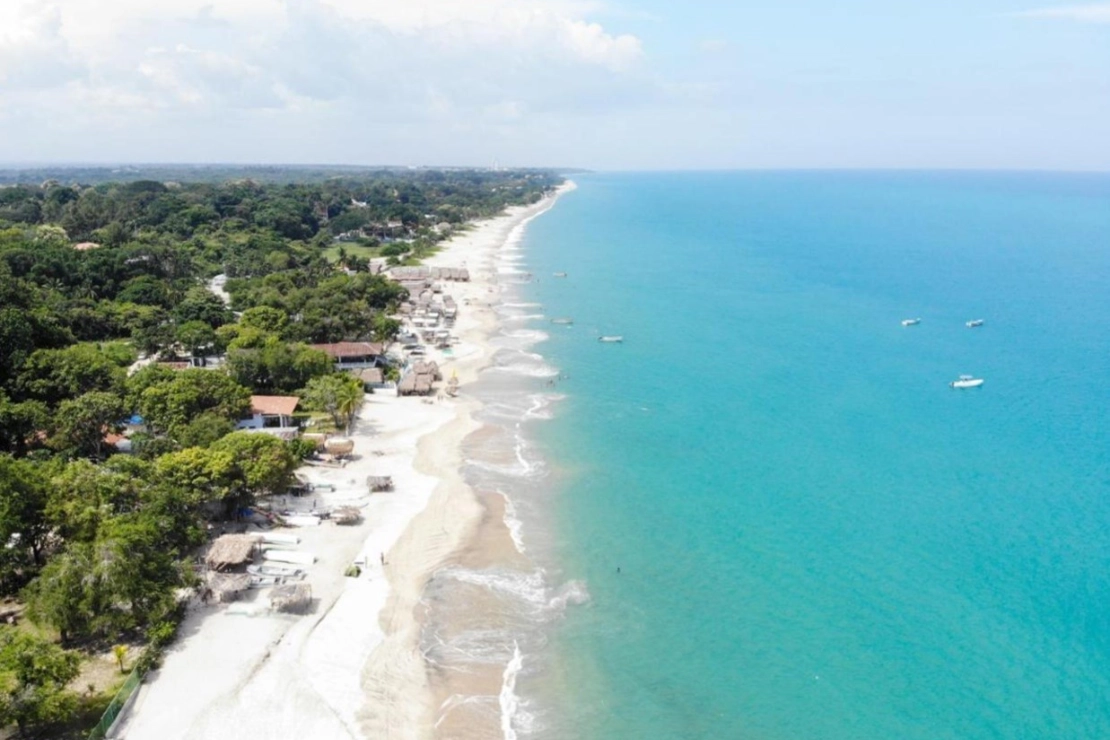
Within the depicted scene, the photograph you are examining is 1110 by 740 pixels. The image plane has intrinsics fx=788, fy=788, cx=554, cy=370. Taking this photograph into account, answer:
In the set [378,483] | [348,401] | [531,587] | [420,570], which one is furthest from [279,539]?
[348,401]

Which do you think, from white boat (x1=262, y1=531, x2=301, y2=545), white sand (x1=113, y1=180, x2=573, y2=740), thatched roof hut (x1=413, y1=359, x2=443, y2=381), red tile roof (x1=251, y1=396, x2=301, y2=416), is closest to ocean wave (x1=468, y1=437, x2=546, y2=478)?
white sand (x1=113, y1=180, x2=573, y2=740)

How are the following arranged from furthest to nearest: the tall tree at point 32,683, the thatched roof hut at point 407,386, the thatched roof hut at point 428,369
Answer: the thatched roof hut at point 428,369 < the thatched roof hut at point 407,386 < the tall tree at point 32,683

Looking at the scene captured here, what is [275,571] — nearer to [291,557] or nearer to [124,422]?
[291,557]

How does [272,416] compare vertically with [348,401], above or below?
below

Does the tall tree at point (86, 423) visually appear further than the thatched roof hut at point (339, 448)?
No

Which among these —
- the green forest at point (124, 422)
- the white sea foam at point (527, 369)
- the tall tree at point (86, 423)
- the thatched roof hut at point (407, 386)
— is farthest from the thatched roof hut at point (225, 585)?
the white sea foam at point (527, 369)

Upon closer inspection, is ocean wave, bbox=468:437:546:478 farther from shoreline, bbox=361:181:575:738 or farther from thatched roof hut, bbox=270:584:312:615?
thatched roof hut, bbox=270:584:312:615

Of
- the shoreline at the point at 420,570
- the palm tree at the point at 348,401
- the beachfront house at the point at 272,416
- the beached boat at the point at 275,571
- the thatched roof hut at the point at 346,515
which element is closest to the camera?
the shoreline at the point at 420,570

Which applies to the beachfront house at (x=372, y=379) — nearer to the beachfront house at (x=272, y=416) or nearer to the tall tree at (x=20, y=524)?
the beachfront house at (x=272, y=416)
